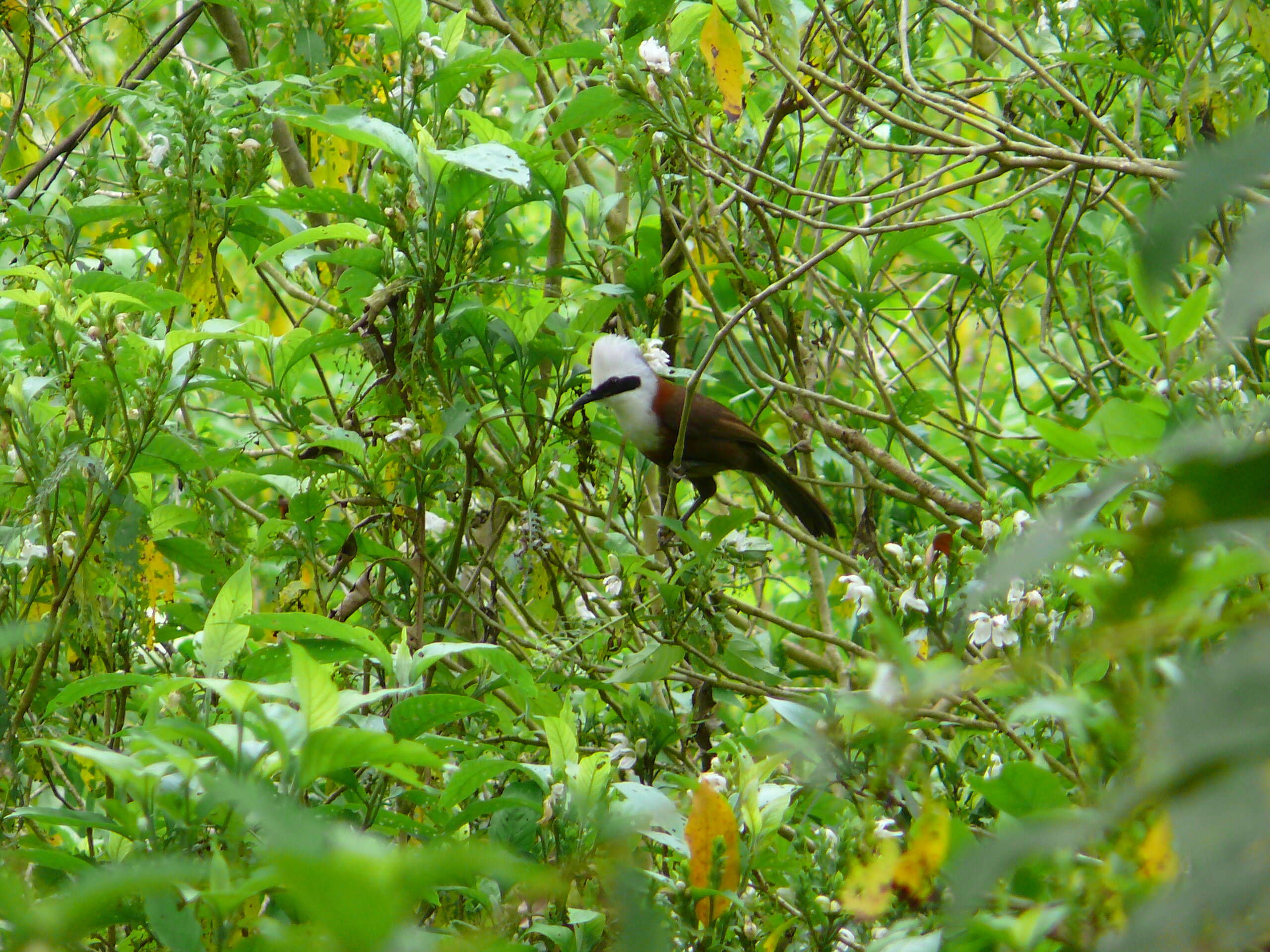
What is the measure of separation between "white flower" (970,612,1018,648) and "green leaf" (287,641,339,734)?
3.53 feet

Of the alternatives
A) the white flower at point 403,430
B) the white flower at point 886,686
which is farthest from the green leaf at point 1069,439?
the white flower at point 403,430

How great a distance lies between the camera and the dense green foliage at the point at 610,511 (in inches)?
28.9

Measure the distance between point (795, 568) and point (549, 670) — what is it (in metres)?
1.77

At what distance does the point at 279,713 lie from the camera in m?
1.37

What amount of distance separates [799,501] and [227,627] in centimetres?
235

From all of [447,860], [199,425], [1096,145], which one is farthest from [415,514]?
[1096,145]

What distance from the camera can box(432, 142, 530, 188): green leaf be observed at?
2160mm

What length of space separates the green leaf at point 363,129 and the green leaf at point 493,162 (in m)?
0.08

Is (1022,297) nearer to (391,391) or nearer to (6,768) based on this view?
(391,391)

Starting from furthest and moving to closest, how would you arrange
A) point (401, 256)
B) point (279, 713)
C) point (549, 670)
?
point (401, 256)
point (549, 670)
point (279, 713)

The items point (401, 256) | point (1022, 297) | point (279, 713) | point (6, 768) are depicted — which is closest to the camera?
point (279, 713)

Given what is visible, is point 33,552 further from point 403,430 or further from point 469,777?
point 469,777

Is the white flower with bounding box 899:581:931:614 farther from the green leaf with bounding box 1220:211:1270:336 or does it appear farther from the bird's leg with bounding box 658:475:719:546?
the green leaf with bounding box 1220:211:1270:336

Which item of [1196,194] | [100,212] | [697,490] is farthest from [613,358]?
[1196,194]
